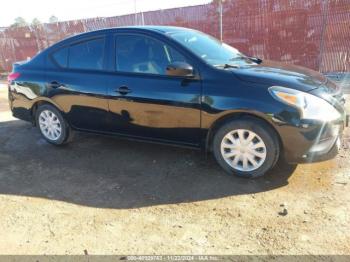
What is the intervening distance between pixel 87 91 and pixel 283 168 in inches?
106

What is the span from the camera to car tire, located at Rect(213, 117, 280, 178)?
3.73 metres

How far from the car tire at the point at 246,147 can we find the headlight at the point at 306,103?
13.4 inches

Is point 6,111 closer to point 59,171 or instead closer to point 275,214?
point 59,171

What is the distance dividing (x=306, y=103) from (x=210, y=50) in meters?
1.46

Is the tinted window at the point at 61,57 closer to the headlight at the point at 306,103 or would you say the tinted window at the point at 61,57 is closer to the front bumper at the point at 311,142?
the headlight at the point at 306,103

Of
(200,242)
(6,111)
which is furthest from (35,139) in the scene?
(200,242)

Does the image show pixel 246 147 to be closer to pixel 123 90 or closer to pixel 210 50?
pixel 210 50

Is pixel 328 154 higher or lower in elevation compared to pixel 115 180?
higher

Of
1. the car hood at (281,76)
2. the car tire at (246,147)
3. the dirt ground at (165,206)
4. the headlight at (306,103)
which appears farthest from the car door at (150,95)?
the headlight at (306,103)

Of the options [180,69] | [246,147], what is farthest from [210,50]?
[246,147]

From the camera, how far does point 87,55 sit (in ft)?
15.9

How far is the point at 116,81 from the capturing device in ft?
14.8

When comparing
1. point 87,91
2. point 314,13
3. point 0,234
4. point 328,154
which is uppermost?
point 314,13

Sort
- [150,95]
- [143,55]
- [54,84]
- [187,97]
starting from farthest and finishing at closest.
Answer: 1. [54,84]
2. [143,55]
3. [150,95]
4. [187,97]
